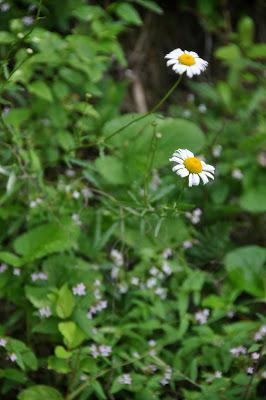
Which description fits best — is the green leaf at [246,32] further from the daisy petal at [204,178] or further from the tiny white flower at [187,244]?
the daisy petal at [204,178]

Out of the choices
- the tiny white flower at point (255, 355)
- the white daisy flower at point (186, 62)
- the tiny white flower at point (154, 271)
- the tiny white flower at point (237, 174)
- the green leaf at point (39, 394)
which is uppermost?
the white daisy flower at point (186, 62)

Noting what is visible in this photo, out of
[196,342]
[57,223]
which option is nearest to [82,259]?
[57,223]

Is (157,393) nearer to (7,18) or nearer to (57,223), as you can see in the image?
(57,223)

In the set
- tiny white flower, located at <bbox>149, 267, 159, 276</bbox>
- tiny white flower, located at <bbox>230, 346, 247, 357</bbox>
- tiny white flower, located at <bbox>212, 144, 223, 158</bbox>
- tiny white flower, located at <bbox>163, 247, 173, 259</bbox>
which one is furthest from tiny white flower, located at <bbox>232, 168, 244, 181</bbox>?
tiny white flower, located at <bbox>230, 346, 247, 357</bbox>

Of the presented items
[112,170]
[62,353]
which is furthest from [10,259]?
[112,170]

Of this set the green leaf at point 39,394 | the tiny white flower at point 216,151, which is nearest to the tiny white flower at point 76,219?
the green leaf at point 39,394
